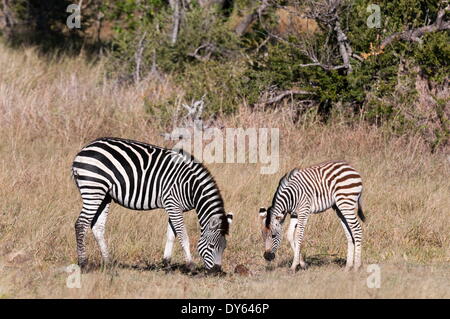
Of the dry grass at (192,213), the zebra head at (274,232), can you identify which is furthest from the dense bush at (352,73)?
the zebra head at (274,232)

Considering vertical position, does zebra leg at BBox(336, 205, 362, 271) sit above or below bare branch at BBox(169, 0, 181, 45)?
below

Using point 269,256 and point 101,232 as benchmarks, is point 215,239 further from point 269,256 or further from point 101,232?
point 101,232

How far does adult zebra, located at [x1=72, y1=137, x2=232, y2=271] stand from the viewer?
26.8ft

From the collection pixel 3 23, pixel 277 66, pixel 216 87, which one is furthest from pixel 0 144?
pixel 3 23

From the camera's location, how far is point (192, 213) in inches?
424

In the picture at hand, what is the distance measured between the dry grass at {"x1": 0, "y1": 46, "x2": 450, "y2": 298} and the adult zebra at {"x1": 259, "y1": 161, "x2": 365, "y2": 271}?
0.34 meters

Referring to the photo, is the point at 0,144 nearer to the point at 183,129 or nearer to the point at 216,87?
the point at 183,129

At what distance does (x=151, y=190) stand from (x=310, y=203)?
64.1 inches

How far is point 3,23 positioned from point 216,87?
31.5 ft

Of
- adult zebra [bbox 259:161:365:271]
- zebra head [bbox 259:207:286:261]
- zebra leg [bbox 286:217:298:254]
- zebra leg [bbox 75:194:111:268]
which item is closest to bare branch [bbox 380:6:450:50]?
adult zebra [bbox 259:161:365:271]

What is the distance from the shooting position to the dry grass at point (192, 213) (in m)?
7.57

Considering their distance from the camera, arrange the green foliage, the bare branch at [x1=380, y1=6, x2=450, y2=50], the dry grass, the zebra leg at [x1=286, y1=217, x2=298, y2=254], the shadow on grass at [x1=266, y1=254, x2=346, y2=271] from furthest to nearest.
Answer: the bare branch at [x1=380, y1=6, x2=450, y2=50], the green foliage, the shadow on grass at [x1=266, y1=254, x2=346, y2=271], the zebra leg at [x1=286, y1=217, x2=298, y2=254], the dry grass

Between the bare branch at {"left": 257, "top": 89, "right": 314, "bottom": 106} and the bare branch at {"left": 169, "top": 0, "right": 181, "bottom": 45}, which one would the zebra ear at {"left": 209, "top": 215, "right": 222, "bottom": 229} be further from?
the bare branch at {"left": 169, "top": 0, "right": 181, "bottom": 45}

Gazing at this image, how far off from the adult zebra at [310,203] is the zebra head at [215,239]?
453 mm
